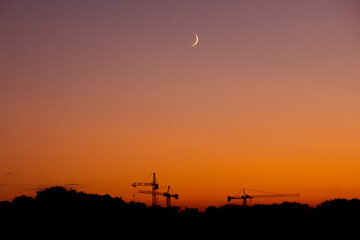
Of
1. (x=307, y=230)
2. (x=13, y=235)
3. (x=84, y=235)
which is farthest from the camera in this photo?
(x=307, y=230)

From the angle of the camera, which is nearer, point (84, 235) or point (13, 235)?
point (13, 235)

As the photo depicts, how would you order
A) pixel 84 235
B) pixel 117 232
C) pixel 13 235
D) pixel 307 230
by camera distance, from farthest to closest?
pixel 307 230, pixel 117 232, pixel 84 235, pixel 13 235

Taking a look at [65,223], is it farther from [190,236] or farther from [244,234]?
[244,234]

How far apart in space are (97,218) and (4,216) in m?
35.5

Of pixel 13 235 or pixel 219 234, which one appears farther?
pixel 219 234

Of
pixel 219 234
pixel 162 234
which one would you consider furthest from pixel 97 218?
pixel 219 234

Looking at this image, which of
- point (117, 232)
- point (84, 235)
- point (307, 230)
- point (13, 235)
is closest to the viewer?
Answer: point (13, 235)

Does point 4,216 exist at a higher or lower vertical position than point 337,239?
higher

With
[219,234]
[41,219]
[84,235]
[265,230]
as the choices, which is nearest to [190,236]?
[219,234]

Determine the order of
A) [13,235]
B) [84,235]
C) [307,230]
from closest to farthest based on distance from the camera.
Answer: [13,235]
[84,235]
[307,230]

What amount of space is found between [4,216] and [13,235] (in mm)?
21398

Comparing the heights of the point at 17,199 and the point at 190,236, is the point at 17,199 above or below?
above

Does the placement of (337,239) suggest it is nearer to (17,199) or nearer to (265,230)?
(265,230)

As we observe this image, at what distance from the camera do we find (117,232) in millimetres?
178875
